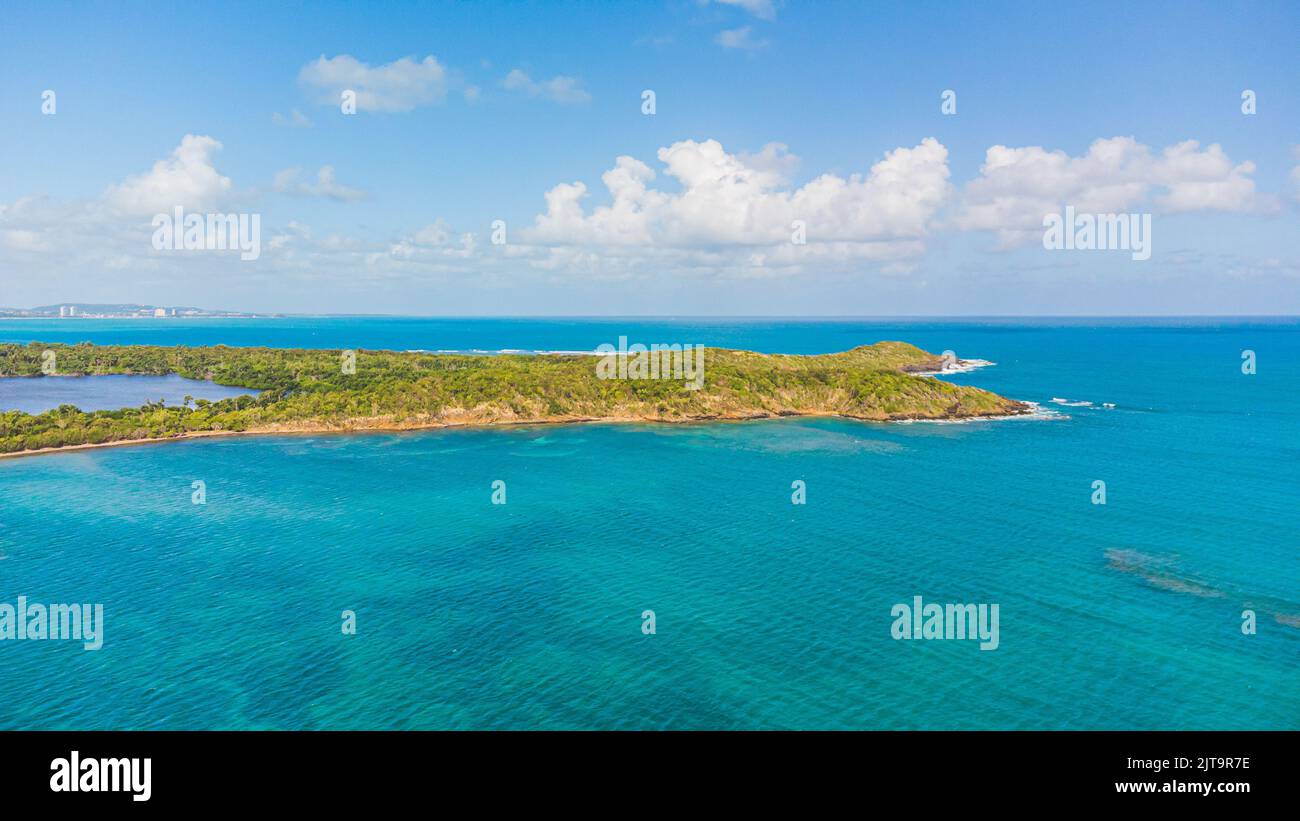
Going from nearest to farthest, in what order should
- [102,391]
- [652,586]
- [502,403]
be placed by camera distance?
[652,586]
[502,403]
[102,391]

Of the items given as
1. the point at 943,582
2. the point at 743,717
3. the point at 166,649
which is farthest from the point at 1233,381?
the point at 166,649

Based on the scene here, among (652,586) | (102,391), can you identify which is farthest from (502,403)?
(102,391)

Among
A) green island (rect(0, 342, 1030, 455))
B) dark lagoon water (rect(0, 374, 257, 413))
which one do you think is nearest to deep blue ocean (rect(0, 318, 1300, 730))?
green island (rect(0, 342, 1030, 455))

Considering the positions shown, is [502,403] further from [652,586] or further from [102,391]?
[102,391]

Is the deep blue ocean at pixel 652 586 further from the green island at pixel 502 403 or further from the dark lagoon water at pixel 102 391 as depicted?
the dark lagoon water at pixel 102 391

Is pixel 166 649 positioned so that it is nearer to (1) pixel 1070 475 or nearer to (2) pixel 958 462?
(2) pixel 958 462

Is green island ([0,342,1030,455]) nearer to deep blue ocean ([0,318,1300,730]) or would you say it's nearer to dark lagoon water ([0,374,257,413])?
dark lagoon water ([0,374,257,413])
